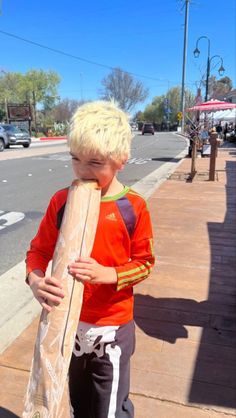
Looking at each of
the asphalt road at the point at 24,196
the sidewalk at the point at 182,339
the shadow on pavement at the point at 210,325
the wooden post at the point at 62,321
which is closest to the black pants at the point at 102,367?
the wooden post at the point at 62,321

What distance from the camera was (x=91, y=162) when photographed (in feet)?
4.38

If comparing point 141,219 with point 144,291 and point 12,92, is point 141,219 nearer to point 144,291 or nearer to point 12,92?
point 144,291

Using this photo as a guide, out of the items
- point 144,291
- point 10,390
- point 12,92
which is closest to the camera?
point 10,390

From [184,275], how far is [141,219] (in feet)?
9.57

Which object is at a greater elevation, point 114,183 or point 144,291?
point 114,183

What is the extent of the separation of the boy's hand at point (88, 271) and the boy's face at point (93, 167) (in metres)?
0.28

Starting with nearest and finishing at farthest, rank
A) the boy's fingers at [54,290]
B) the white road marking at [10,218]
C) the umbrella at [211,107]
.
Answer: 1. the boy's fingers at [54,290]
2. the white road marking at [10,218]
3. the umbrella at [211,107]

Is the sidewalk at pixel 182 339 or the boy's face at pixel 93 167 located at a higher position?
the boy's face at pixel 93 167

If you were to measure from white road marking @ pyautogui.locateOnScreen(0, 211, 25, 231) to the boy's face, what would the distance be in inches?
205

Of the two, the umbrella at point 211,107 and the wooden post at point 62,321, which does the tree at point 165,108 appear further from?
the wooden post at point 62,321

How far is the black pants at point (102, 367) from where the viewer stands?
1533 millimetres

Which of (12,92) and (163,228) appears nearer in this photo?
(163,228)

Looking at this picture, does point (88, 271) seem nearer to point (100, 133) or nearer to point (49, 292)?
point (49, 292)

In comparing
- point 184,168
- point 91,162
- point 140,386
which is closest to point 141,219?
point 91,162
